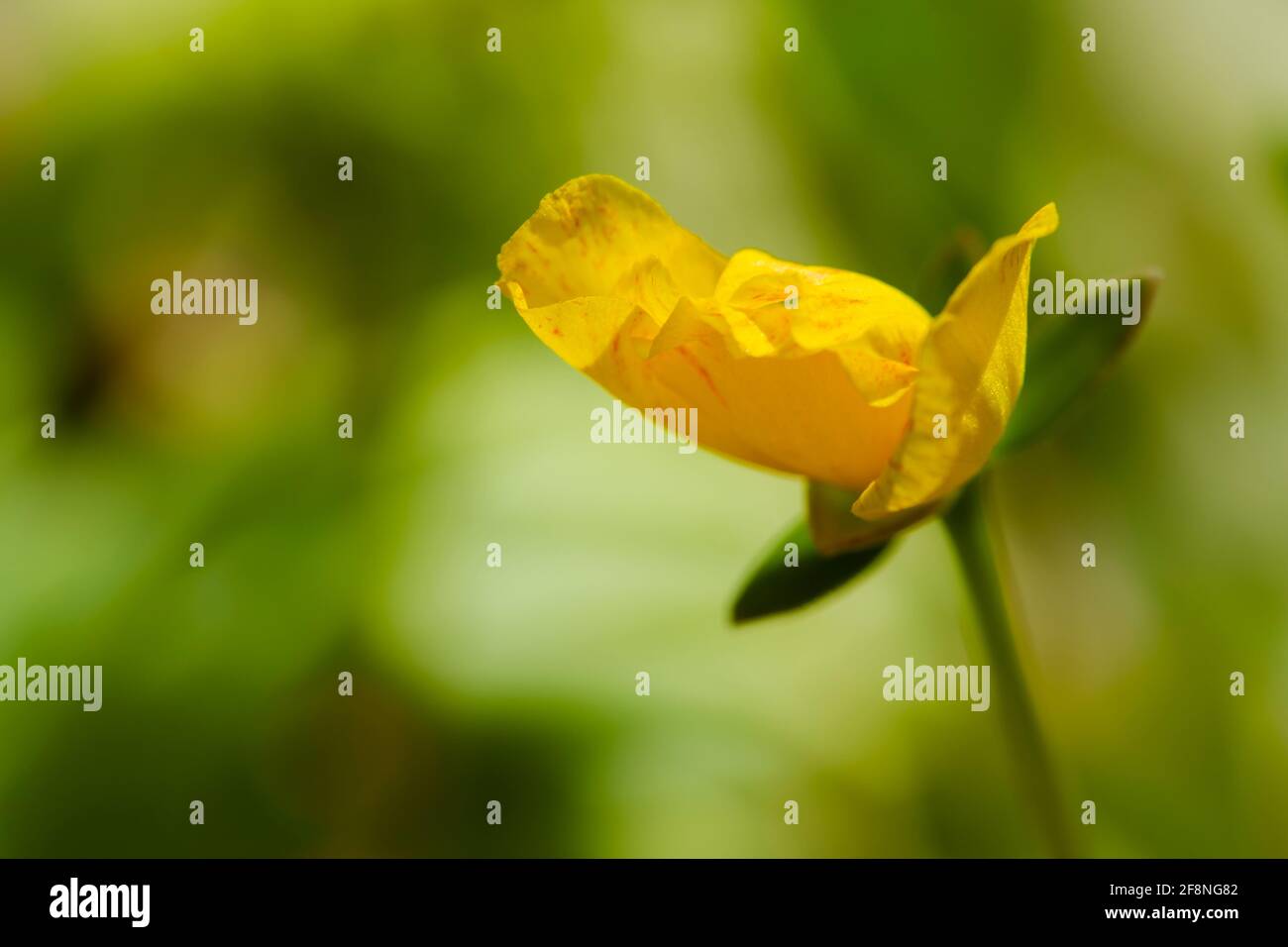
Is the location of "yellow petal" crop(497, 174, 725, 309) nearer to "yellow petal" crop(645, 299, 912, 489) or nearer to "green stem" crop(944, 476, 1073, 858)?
"yellow petal" crop(645, 299, 912, 489)

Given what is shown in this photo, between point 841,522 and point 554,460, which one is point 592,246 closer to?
point 841,522

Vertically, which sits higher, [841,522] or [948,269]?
[948,269]

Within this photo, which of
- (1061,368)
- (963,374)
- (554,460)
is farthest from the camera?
(554,460)

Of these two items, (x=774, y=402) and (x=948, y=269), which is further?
(x=948, y=269)

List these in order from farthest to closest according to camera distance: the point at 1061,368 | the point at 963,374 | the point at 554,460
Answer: the point at 554,460
the point at 1061,368
the point at 963,374

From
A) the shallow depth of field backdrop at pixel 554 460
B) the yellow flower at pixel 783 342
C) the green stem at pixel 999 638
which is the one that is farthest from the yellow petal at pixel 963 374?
the shallow depth of field backdrop at pixel 554 460

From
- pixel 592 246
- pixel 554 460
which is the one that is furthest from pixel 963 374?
pixel 554 460
